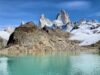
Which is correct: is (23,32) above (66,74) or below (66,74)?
above

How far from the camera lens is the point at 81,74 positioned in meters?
51.9

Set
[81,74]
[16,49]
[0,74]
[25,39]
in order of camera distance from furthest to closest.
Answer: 1. [25,39]
2. [16,49]
3. [0,74]
4. [81,74]

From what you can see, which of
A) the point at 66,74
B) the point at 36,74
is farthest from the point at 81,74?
the point at 36,74

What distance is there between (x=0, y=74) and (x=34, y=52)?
419 feet

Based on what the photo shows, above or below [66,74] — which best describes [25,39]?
above

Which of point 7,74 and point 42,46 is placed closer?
point 7,74

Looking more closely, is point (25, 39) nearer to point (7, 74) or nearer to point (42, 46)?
point (42, 46)

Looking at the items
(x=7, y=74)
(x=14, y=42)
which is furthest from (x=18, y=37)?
(x=7, y=74)

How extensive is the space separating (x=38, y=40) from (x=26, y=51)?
64.1ft

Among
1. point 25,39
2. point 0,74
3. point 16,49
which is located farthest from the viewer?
point 25,39

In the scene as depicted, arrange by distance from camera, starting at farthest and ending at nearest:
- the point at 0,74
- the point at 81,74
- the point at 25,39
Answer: the point at 25,39 < the point at 0,74 < the point at 81,74

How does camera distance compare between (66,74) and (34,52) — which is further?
(34,52)

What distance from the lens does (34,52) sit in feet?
606

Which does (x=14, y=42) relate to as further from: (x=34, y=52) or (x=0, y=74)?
(x=0, y=74)
